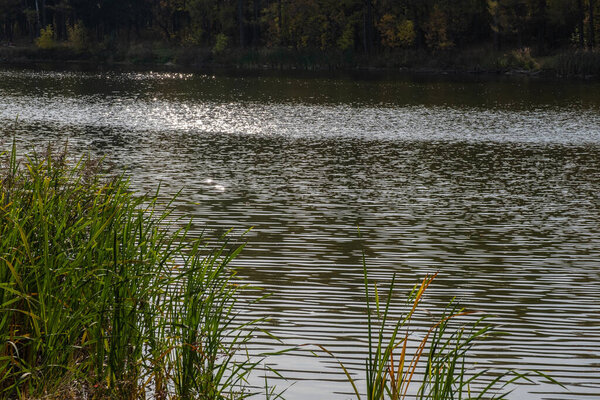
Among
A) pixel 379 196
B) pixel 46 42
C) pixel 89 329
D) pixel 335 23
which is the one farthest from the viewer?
pixel 46 42

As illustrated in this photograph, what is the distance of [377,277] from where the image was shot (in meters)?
13.4

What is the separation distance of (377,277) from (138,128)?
25.0 m

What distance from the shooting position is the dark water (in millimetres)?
10758

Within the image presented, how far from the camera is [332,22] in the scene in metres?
91.4

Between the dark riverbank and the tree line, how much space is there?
7.47ft

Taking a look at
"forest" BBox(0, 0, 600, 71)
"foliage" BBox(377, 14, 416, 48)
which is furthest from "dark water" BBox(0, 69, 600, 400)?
"foliage" BBox(377, 14, 416, 48)

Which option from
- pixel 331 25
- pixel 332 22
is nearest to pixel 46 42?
pixel 331 25

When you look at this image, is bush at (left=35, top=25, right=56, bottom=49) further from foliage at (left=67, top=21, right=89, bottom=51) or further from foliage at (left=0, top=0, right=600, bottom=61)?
foliage at (left=67, top=21, right=89, bottom=51)

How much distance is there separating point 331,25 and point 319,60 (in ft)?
22.7

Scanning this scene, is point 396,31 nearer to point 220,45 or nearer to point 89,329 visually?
point 220,45

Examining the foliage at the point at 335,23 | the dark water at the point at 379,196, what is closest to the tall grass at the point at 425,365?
the dark water at the point at 379,196

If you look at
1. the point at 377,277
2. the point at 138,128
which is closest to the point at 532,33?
the point at 138,128

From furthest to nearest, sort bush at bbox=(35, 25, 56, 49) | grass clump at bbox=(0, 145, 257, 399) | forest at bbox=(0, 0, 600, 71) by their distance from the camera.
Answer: bush at bbox=(35, 25, 56, 49) < forest at bbox=(0, 0, 600, 71) < grass clump at bbox=(0, 145, 257, 399)

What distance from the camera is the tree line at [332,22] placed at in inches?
3110
